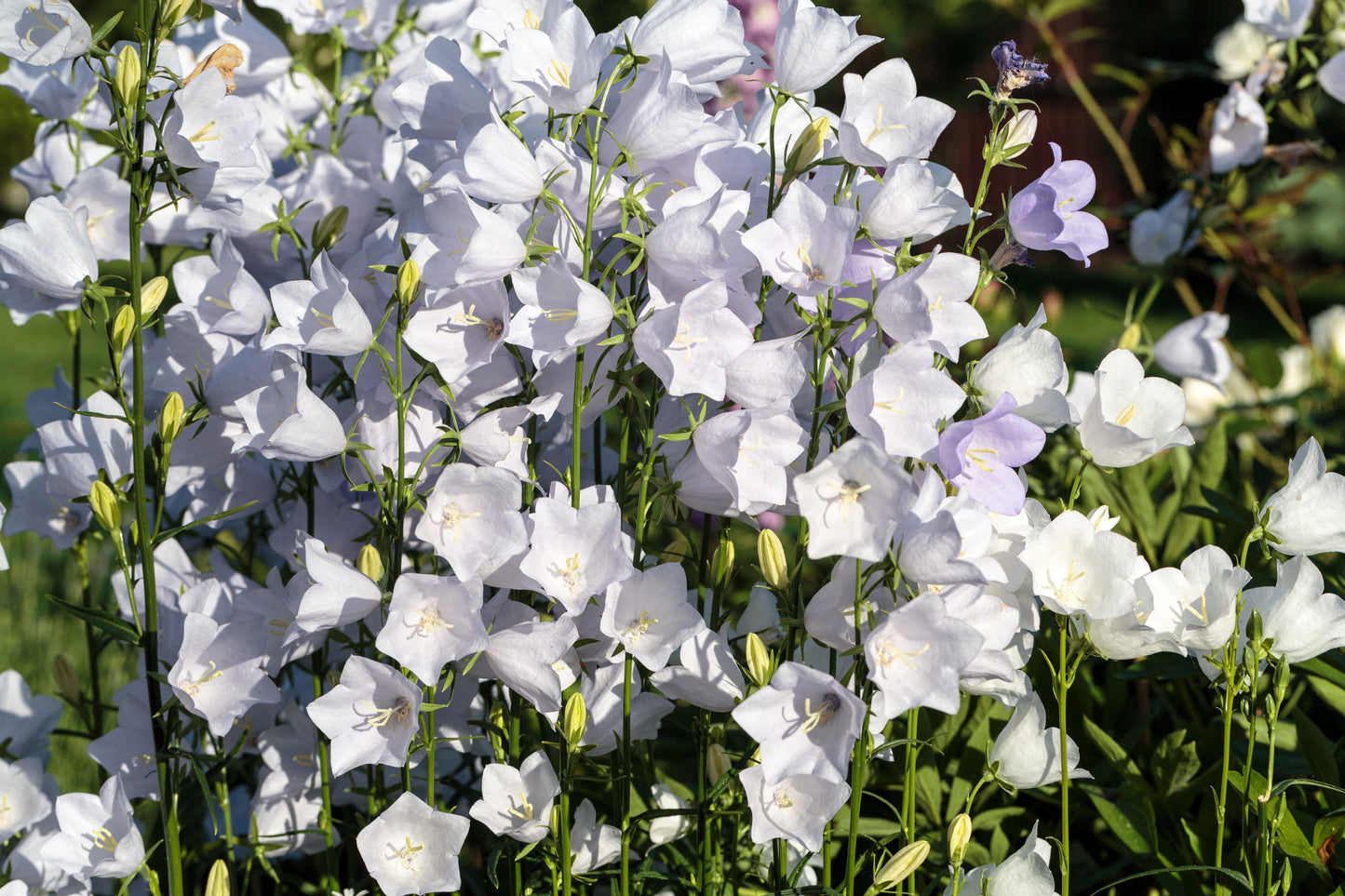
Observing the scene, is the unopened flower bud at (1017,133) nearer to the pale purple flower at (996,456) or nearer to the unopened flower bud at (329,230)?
the pale purple flower at (996,456)

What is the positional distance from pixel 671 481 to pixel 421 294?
0.91 feet

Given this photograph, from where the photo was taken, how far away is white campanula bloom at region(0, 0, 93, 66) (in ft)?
3.19

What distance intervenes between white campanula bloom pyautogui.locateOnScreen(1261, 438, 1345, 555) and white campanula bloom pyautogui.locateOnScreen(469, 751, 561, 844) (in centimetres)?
70

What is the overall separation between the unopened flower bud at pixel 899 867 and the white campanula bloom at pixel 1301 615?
1.20 ft

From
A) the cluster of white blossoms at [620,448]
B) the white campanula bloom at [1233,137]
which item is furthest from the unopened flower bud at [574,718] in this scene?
the white campanula bloom at [1233,137]

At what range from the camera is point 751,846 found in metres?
1.18

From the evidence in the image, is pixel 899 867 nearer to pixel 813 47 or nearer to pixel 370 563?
pixel 370 563

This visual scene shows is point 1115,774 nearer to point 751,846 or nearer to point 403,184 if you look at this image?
point 751,846

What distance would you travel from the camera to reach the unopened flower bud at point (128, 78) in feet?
3.15

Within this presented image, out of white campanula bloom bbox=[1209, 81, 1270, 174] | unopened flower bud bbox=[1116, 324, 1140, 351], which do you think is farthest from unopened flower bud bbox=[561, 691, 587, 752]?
white campanula bloom bbox=[1209, 81, 1270, 174]

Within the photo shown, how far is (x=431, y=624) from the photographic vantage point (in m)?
0.91

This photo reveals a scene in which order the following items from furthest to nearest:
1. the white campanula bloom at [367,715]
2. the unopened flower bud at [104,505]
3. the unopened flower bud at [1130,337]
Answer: the unopened flower bud at [1130,337], the unopened flower bud at [104,505], the white campanula bloom at [367,715]

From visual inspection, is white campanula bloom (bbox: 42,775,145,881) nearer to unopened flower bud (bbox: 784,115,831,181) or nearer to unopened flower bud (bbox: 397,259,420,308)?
unopened flower bud (bbox: 397,259,420,308)

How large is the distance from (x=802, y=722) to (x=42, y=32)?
92 centimetres
